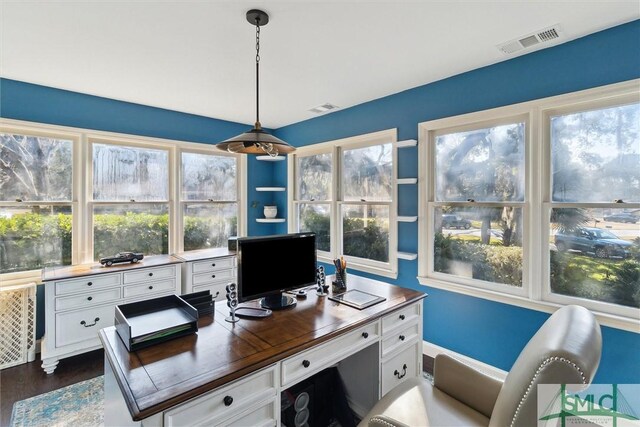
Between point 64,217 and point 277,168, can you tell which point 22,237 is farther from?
point 277,168

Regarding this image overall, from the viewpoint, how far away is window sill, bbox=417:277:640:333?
1.95m

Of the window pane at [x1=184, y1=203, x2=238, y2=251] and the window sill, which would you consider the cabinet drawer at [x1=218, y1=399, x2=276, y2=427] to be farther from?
the window pane at [x1=184, y1=203, x2=238, y2=251]

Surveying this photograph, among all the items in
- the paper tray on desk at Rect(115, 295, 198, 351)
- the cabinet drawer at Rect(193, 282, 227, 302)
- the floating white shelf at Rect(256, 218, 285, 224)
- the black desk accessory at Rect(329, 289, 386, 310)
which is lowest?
the cabinet drawer at Rect(193, 282, 227, 302)

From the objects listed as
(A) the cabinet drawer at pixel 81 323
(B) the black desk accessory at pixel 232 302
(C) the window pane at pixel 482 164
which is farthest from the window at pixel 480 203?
(A) the cabinet drawer at pixel 81 323

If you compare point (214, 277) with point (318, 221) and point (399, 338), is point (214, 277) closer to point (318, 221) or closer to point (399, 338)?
point (318, 221)

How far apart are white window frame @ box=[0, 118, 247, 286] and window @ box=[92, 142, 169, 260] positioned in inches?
2.2

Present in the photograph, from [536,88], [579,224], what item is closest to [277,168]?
[536,88]

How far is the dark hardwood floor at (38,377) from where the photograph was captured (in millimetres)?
2279

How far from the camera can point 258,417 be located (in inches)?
49.3

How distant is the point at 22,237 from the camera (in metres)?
2.96

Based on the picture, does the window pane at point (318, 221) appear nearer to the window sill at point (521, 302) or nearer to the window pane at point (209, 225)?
the window pane at point (209, 225)

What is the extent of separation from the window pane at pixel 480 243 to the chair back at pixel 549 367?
1549 millimetres

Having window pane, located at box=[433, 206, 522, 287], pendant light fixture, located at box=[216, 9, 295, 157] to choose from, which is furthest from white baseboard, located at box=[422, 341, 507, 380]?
pendant light fixture, located at box=[216, 9, 295, 157]

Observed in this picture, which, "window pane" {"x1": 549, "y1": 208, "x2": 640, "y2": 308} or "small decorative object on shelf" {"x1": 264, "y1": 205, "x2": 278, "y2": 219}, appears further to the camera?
"small decorative object on shelf" {"x1": 264, "y1": 205, "x2": 278, "y2": 219}
